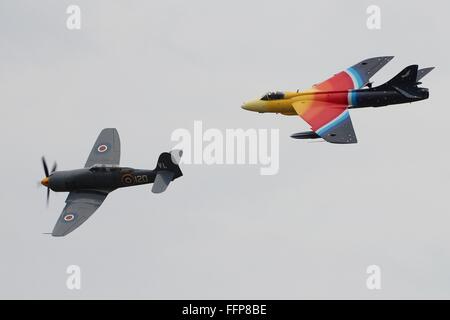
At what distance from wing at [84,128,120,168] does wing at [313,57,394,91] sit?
10757 mm

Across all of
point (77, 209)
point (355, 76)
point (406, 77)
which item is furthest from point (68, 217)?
point (406, 77)

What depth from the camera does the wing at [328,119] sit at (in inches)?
2511

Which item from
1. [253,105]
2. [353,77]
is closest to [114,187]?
[253,105]

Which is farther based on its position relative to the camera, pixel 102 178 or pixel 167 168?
pixel 102 178

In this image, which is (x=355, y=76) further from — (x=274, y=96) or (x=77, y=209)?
(x=77, y=209)

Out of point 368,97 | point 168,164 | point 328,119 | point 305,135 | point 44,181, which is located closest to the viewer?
point 168,164

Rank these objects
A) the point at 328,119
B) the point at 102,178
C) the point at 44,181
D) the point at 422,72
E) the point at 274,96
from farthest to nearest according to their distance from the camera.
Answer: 1. the point at 274,96
2. the point at 422,72
3. the point at 328,119
4. the point at 44,181
5. the point at 102,178

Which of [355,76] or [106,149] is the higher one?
[355,76]

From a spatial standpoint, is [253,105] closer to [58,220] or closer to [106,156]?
[106,156]

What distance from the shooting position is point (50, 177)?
213ft

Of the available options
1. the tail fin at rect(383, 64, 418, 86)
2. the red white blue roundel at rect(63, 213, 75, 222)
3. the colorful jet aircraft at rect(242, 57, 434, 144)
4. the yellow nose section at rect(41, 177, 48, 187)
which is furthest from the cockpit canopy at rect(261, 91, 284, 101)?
the red white blue roundel at rect(63, 213, 75, 222)

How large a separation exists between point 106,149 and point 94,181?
3325 millimetres

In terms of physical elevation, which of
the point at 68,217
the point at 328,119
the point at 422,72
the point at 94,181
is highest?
the point at 422,72

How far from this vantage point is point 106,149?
66.6m
